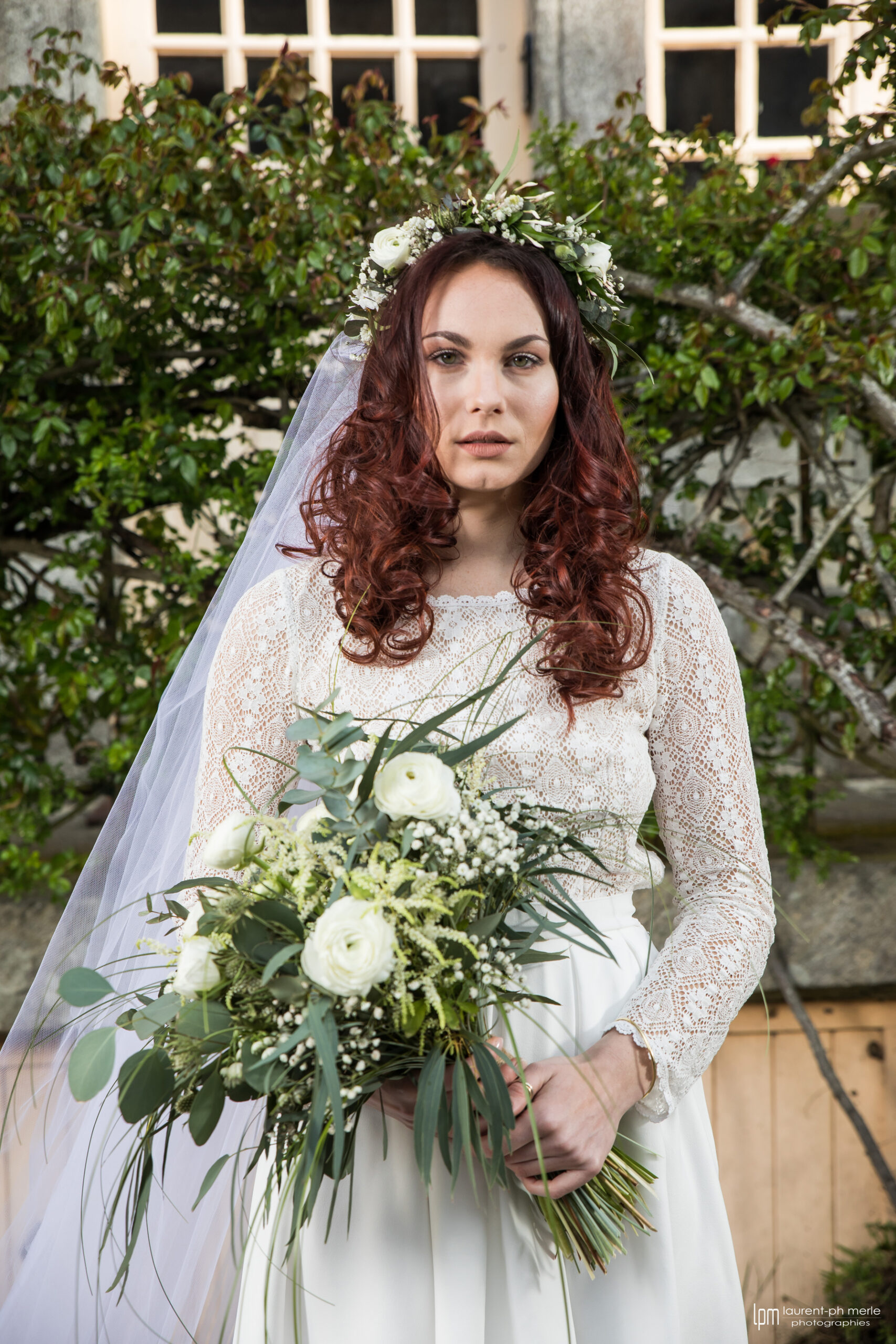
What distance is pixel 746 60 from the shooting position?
3.11 metres

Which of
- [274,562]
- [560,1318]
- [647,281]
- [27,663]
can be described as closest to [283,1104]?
[560,1318]

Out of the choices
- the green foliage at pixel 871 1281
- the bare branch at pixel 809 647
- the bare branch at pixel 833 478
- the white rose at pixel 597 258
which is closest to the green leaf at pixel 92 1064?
the white rose at pixel 597 258

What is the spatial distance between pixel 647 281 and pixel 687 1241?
193 cm

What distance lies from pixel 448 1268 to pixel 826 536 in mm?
1806

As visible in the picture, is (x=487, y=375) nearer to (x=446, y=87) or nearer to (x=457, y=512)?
(x=457, y=512)

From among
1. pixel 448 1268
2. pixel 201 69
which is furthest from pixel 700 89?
pixel 448 1268

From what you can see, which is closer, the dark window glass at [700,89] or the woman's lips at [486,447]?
the woman's lips at [486,447]

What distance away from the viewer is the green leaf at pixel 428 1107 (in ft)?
3.47

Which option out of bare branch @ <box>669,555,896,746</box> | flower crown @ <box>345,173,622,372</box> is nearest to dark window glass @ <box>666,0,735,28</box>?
bare branch @ <box>669,555,896,746</box>

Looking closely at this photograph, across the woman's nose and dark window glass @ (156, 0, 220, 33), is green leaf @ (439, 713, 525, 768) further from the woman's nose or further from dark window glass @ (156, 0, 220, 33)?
dark window glass @ (156, 0, 220, 33)

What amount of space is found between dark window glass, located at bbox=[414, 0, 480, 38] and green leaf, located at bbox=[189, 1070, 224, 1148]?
2.98 m

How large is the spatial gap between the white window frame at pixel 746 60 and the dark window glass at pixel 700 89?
0.01 meters

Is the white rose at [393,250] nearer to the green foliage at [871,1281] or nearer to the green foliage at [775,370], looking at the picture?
the green foliage at [775,370]

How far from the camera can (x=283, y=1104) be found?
1.09 m
